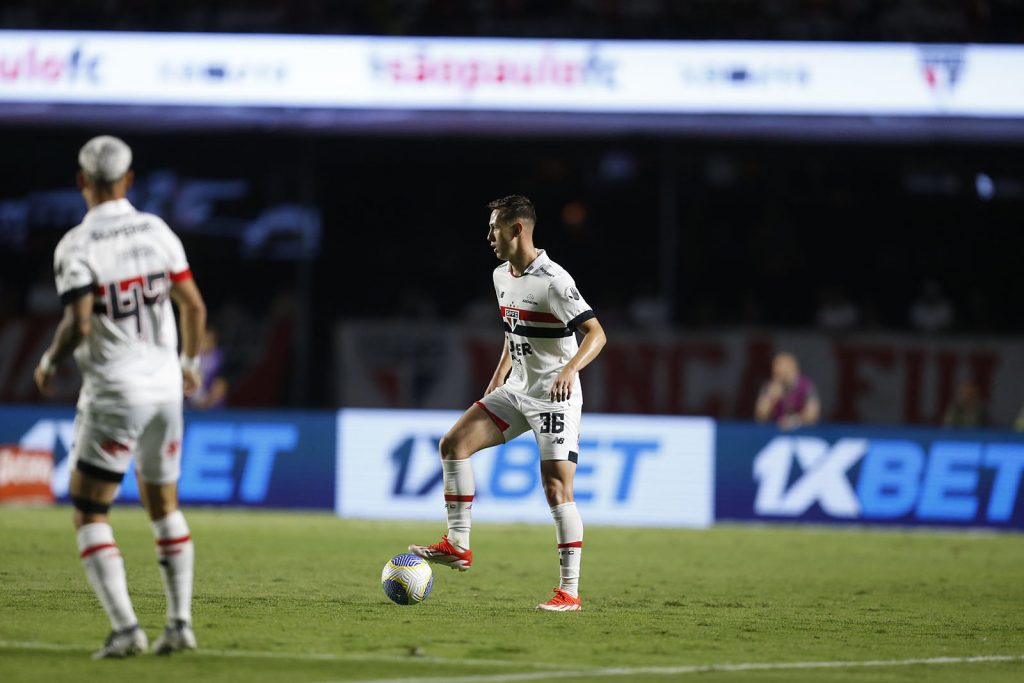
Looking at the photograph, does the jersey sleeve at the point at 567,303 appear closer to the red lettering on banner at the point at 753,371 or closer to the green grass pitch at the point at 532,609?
the green grass pitch at the point at 532,609

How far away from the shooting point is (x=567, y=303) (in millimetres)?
9039

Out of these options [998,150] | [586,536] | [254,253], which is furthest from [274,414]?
[998,150]

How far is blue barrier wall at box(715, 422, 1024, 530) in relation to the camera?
53.8 ft

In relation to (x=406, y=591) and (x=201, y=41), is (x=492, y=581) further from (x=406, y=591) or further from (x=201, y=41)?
(x=201, y=41)

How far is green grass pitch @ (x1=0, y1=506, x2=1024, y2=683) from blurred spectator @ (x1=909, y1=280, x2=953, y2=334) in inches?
263

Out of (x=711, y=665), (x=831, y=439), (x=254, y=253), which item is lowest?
(x=711, y=665)

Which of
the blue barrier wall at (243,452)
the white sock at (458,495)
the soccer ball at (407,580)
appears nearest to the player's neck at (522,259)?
the white sock at (458,495)

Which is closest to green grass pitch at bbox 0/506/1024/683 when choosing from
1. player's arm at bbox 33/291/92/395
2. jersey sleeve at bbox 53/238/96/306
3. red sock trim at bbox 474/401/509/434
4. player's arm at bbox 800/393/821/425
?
red sock trim at bbox 474/401/509/434

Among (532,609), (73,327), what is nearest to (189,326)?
(73,327)

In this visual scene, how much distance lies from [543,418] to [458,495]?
726mm

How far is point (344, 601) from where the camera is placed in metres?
9.59

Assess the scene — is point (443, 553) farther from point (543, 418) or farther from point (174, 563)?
point (174, 563)

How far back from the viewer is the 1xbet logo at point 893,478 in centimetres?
1641

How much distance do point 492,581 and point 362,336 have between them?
10844 mm
